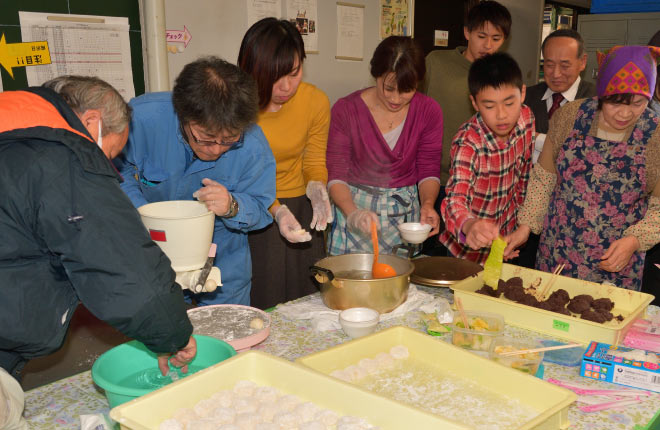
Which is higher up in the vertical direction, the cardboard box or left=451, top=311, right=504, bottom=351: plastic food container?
left=451, top=311, right=504, bottom=351: plastic food container

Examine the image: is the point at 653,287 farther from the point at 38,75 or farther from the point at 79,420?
the point at 38,75

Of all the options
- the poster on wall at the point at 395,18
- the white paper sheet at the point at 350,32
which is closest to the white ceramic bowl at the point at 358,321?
the white paper sheet at the point at 350,32

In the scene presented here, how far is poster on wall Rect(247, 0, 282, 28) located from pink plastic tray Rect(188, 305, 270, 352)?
186 cm

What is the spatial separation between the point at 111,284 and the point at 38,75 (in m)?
1.60

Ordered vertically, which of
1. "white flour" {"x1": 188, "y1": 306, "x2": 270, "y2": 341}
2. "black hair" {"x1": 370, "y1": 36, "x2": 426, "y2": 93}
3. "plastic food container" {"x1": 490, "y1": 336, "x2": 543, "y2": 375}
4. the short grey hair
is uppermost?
"black hair" {"x1": 370, "y1": 36, "x2": 426, "y2": 93}

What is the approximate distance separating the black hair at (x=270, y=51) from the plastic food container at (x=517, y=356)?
137cm

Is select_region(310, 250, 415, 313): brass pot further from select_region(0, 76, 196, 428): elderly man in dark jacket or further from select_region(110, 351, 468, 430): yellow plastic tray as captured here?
select_region(0, 76, 196, 428): elderly man in dark jacket

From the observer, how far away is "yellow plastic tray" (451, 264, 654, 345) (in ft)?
5.37

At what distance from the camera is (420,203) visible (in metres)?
2.96

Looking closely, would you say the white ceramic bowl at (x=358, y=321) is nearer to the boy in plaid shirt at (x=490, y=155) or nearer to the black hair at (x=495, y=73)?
the boy in plaid shirt at (x=490, y=155)

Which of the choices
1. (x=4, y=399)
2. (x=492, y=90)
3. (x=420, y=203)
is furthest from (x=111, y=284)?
(x=420, y=203)

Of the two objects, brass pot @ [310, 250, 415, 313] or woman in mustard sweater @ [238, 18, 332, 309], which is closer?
brass pot @ [310, 250, 415, 313]

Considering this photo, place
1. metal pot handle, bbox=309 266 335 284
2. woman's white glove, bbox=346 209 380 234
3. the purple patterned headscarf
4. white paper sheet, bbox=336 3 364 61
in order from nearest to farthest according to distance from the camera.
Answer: metal pot handle, bbox=309 266 335 284, the purple patterned headscarf, woman's white glove, bbox=346 209 380 234, white paper sheet, bbox=336 3 364 61

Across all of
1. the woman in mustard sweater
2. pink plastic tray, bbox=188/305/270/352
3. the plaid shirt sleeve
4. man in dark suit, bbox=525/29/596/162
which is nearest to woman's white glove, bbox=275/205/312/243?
the woman in mustard sweater
